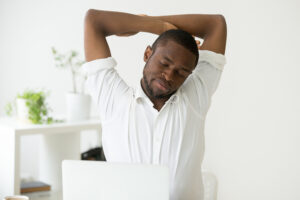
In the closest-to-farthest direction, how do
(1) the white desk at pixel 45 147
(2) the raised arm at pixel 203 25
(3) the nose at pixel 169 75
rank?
1. (3) the nose at pixel 169 75
2. (2) the raised arm at pixel 203 25
3. (1) the white desk at pixel 45 147

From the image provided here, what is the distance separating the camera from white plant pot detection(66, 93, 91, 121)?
113 inches

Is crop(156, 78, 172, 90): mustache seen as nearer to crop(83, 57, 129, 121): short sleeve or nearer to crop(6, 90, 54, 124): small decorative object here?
crop(83, 57, 129, 121): short sleeve

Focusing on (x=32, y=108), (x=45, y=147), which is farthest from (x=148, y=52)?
(x=45, y=147)

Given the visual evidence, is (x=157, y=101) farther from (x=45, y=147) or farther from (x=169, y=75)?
(x=45, y=147)

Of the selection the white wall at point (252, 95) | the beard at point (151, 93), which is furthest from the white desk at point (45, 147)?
the beard at point (151, 93)

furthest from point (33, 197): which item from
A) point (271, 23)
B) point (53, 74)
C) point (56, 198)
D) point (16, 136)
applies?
point (271, 23)

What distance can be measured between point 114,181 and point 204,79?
0.45 metres

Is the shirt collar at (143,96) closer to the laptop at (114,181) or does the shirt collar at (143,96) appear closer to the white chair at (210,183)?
the laptop at (114,181)

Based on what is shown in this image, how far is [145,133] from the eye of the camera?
1.42m

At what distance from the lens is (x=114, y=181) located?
124cm

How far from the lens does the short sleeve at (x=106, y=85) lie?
4.69ft

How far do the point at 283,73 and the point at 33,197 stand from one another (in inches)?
61.5

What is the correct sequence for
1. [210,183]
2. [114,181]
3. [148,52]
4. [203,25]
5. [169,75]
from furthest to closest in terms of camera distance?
[210,183] → [203,25] → [148,52] → [169,75] → [114,181]

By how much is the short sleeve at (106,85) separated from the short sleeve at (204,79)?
0.20 m
